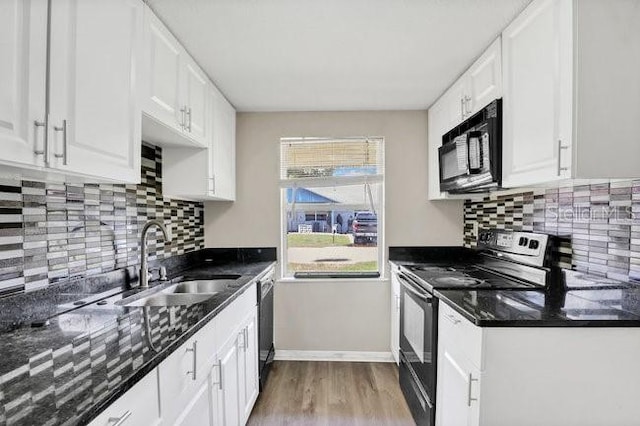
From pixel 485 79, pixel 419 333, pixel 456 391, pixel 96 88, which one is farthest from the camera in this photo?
pixel 419 333

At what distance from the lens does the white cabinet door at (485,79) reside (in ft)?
5.90

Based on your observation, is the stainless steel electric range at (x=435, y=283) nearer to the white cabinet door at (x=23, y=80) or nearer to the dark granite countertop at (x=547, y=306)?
the dark granite countertop at (x=547, y=306)

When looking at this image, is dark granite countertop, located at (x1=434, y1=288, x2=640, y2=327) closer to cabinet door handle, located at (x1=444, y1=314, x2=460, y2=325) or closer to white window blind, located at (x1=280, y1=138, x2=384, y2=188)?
cabinet door handle, located at (x1=444, y1=314, x2=460, y2=325)

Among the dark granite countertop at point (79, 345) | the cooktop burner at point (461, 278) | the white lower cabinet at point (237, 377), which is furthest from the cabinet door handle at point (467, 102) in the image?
the white lower cabinet at point (237, 377)

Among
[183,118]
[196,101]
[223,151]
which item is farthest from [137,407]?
[223,151]

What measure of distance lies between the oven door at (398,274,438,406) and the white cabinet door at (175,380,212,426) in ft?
3.62

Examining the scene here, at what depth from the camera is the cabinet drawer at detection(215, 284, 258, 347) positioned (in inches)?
61.5

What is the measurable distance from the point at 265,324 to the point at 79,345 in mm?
1741

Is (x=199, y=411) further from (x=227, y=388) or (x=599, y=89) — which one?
(x=599, y=89)

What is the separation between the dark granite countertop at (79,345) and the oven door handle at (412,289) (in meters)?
1.01

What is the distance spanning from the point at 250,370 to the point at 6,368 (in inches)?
58.6

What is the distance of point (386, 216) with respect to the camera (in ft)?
10.1

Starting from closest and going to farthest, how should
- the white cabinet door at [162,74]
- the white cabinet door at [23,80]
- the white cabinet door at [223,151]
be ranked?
the white cabinet door at [23,80] < the white cabinet door at [162,74] < the white cabinet door at [223,151]

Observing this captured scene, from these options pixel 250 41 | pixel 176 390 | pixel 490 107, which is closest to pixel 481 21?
pixel 490 107
